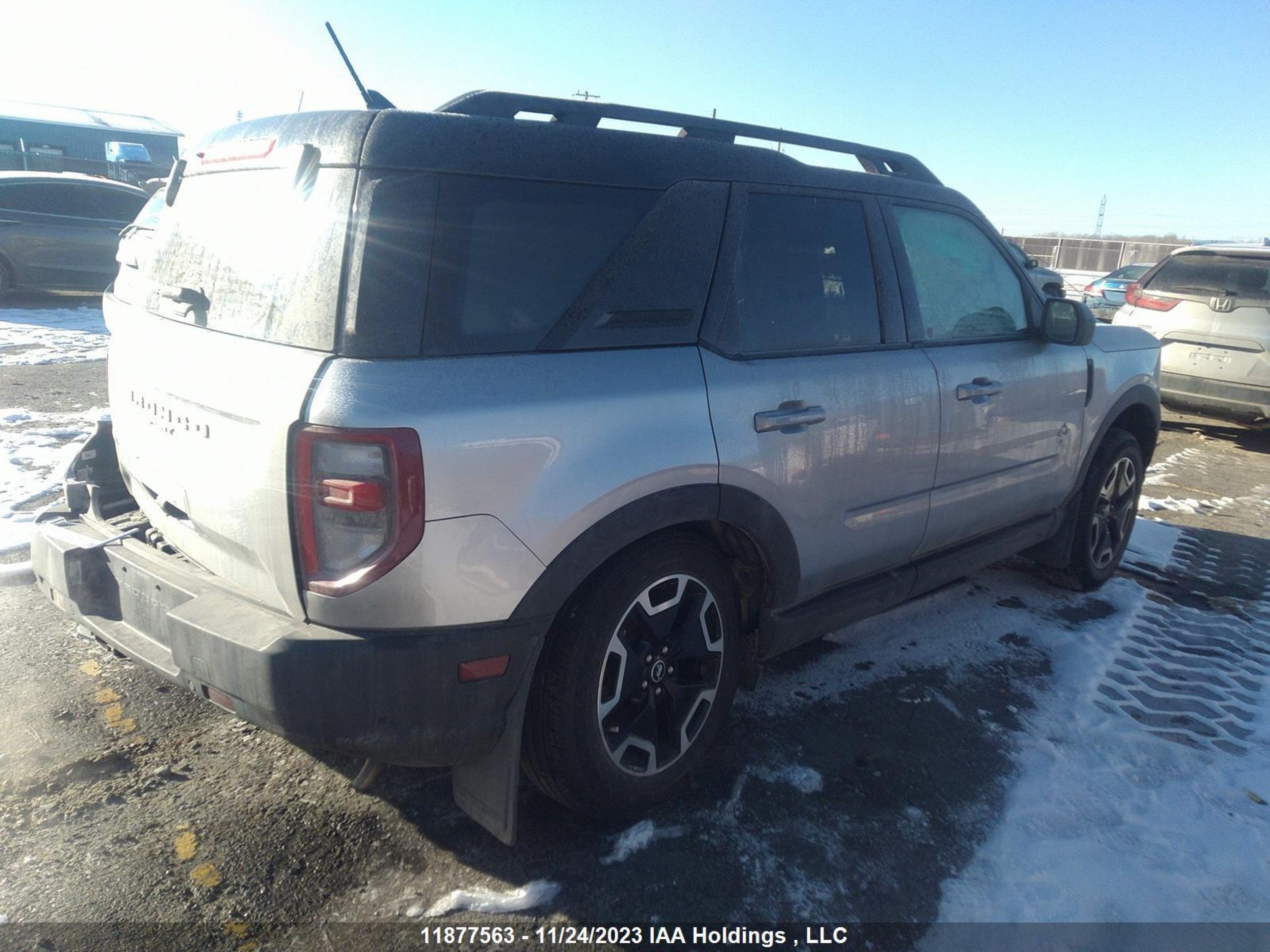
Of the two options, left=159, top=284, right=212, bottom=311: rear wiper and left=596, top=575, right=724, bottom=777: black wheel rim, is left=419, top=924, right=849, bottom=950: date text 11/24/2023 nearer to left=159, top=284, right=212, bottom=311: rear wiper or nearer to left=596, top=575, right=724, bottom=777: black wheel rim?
left=596, top=575, right=724, bottom=777: black wheel rim

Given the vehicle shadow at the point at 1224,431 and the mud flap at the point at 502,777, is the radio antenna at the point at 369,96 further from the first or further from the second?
the vehicle shadow at the point at 1224,431

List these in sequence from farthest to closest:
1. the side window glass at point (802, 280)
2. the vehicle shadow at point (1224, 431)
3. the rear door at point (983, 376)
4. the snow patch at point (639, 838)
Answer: the vehicle shadow at point (1224, 431), the rear door at point (983, 376), the side window glass at point (802, 280), the snow patch at point (639, 838)

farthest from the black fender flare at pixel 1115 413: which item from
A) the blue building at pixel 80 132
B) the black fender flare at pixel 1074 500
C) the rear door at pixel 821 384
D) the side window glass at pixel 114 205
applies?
the blue building at pixel 80 132

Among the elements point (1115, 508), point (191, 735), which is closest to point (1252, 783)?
point (1115, 508)

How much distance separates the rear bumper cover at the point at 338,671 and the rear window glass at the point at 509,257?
71cm

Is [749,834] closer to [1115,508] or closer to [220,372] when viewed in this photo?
[220,372]

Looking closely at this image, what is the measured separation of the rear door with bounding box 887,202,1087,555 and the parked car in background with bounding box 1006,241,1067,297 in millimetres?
231

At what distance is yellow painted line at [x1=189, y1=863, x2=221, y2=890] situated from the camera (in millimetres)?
2395

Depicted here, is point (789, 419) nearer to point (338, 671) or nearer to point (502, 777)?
point (502, 777)

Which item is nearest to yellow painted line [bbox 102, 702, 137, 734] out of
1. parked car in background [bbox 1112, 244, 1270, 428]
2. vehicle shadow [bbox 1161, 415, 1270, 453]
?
parked car in background [bbox 1112, 244, 1270, 428]

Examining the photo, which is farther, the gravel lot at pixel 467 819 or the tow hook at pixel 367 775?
the tow hook at pixel 367 775

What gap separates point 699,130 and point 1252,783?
9.51 feet

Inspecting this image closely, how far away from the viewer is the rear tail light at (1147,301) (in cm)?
876

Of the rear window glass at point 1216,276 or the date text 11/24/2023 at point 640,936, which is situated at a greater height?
the rear window glass at point 1216,276
